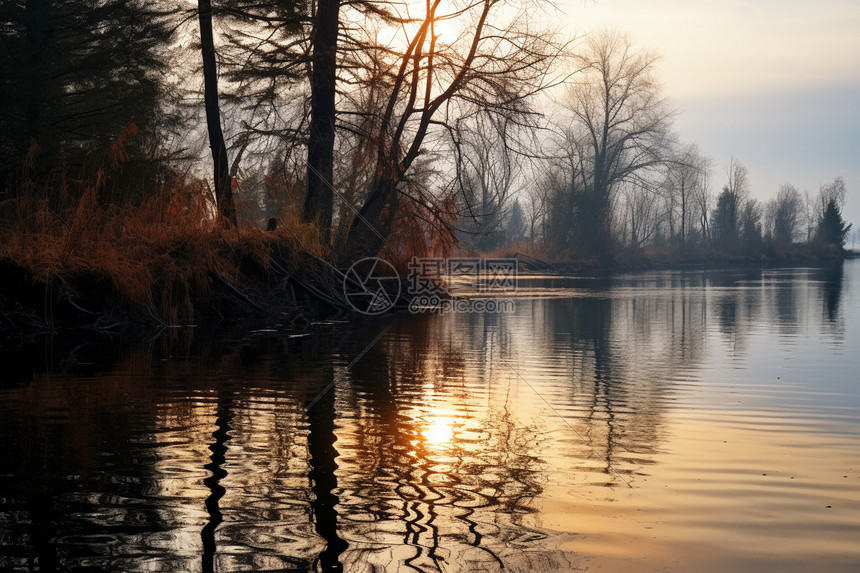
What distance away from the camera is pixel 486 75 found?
19.8 m

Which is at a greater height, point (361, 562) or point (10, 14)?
point (10, 14)

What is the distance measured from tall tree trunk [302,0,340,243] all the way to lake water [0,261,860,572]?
928 cm

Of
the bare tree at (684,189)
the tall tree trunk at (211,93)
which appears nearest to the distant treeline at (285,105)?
the tall tree trunk at (211,93)

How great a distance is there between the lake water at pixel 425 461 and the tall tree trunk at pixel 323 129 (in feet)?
30.4

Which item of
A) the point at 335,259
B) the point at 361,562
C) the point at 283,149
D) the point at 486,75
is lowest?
the point at 361,562

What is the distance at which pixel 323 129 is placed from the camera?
66.1 ft

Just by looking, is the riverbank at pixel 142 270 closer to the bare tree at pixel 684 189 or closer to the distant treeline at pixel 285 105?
the distant treeline at pixel 285 105

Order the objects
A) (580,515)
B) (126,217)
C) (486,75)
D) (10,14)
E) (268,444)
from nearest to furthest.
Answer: (580,515), (268,444), (126,217), (10,14), (486,75)

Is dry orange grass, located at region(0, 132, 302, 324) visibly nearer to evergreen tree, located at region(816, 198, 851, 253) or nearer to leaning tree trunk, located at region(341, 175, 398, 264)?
leaning tree trunk, located at region(341, 175, 398, 264)

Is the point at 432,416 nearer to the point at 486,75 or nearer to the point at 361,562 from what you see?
the point at 361,562

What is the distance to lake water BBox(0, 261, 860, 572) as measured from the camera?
3891 mm

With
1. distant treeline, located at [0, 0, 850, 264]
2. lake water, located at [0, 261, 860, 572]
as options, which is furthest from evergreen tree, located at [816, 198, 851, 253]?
lake water, located at [0, 261, 860, 572]

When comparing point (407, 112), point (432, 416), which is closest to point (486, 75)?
point (407, 112)

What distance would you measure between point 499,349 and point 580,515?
7.64 meters
